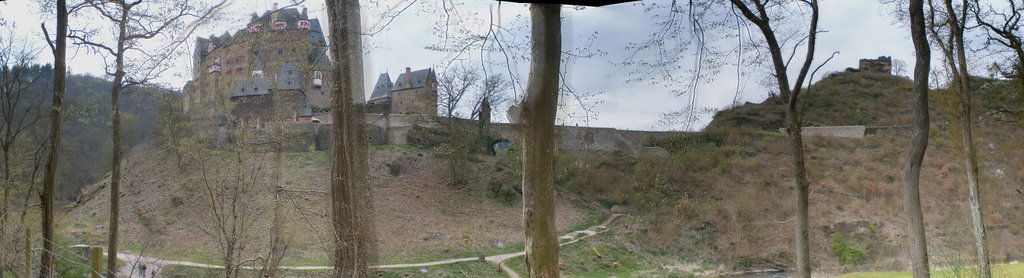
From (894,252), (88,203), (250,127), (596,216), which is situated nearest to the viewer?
(250,127)

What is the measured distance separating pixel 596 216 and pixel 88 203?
13260mm

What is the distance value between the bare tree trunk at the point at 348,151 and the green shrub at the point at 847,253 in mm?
12324

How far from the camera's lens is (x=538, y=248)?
11.6 ft

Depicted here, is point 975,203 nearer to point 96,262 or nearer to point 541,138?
point 541,138

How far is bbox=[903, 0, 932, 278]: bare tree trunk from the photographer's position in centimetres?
619

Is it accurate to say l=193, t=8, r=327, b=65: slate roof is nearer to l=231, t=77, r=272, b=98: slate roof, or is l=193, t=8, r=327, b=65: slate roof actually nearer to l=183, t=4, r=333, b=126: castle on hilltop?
l=183, t=4, r=333, b=126: castle on hilltop

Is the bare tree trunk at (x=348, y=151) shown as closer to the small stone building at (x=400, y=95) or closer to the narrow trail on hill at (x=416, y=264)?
the narrow trail on hill at (x=416, y=264)

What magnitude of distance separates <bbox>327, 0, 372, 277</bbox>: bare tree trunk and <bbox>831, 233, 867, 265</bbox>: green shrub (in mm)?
12324

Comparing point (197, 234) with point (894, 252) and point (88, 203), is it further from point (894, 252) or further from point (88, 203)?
point (894, 252)

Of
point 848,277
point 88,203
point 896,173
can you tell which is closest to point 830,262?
point 848,277

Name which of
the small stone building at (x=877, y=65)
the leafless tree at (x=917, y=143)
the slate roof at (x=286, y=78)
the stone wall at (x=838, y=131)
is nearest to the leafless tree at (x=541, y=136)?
the leafless tree at (x=917, y=143)

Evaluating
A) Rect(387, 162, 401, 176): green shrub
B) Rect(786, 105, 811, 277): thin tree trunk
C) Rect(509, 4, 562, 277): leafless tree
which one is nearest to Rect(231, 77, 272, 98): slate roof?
Rect(387, 162, 401, 176): green shrub

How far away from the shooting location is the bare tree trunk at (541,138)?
10.9 feet

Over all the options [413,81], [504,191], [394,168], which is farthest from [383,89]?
[504,191]
